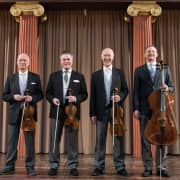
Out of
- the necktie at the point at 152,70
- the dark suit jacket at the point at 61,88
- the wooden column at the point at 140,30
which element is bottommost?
the dark suit jacket at the point at 61,88

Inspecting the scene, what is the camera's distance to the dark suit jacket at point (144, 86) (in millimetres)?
4207

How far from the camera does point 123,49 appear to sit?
7.55 metres

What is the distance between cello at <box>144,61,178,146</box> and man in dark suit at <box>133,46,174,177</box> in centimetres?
32

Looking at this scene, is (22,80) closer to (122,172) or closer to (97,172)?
(97,172)

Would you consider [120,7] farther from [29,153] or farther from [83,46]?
[29,153]

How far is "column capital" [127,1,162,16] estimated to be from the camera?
6738 millimetres

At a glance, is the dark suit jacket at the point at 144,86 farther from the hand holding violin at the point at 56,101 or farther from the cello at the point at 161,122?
the hand holding violin at the point at 56,101

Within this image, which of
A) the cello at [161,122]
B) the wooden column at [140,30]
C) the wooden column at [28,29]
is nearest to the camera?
the cello at [161,122]

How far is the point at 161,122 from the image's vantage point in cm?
373

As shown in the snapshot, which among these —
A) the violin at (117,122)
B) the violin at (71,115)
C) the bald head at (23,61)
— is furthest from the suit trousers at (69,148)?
the bald head at (23,61)

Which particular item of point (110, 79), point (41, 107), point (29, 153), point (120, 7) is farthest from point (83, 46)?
point (29, 153)

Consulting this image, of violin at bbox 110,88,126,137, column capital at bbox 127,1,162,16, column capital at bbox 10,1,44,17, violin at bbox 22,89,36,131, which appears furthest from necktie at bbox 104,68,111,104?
column capital at bbox 10,1,44,17

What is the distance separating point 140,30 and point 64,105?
3192mm

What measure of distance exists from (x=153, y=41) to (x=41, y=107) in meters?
2.89
